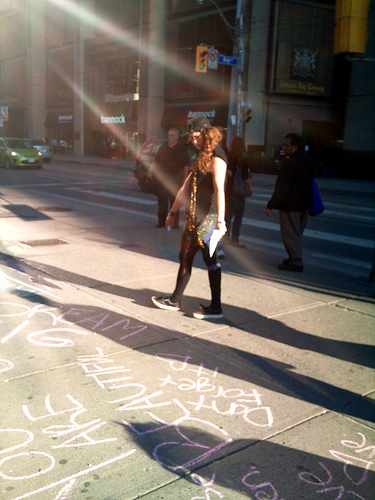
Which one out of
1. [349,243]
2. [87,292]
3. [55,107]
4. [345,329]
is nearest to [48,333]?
[87,292]

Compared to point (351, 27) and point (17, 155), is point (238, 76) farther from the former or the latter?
point (351, 27)

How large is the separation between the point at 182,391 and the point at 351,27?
6.30 meters

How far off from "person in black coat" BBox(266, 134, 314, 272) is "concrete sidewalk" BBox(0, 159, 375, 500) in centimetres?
84

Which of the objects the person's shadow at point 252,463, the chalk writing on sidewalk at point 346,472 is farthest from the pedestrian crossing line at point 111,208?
the chalk writing on sidewalk at point 346,472

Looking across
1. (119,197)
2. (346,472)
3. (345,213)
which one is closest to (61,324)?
(346,472)

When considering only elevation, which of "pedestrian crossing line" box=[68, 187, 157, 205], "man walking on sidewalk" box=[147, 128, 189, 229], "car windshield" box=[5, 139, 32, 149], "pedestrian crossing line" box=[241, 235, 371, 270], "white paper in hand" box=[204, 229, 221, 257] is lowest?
"pedestrian crossing line" box=[241, 235, 371, 270]

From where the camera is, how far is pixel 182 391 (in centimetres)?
338

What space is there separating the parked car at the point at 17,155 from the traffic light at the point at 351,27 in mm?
18022

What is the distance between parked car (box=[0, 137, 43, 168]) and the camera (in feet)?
74.3

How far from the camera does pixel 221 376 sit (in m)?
3.61

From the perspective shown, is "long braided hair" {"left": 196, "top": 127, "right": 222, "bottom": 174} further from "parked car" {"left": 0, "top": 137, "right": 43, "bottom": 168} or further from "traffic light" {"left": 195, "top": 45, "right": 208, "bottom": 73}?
"parked car" {"left": 0, "top": 137, "right": 43, "bottom": 168}

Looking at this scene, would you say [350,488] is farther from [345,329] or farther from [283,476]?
[345,329]

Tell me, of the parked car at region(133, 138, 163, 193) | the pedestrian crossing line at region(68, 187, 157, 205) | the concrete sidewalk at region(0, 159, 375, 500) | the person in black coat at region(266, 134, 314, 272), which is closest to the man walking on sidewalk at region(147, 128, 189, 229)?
the person in black coat at region(266, 134, 314, 272)

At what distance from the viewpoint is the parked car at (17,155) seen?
2266cm
